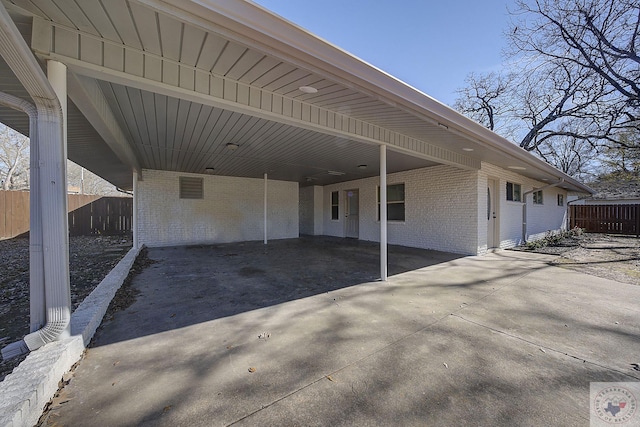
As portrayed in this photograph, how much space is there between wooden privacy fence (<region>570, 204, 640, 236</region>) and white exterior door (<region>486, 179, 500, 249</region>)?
10.5m

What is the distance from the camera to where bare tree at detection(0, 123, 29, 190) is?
20.4 meters

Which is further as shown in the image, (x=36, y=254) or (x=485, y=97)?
(x=485, y=97)

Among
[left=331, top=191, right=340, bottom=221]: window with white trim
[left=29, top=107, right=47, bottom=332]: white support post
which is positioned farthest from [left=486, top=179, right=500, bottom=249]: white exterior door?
[left=29, top=107, right=47, bottom=332]: white support post

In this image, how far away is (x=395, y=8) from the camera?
6574 millimetres

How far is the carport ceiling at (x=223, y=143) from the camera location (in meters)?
3.61

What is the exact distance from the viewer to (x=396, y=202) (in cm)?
902

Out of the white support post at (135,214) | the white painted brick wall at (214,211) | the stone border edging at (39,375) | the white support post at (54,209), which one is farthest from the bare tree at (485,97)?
the stone border edging at (39,375)

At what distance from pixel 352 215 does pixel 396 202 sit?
8.51 ft

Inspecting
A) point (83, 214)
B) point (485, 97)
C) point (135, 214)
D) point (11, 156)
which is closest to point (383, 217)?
point (135, 214)

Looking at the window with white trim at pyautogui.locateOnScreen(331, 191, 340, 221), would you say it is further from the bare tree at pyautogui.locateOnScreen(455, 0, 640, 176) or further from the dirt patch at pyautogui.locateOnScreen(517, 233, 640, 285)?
the bare tree at pyautogui.locateOnScreen(455, 0, 640, 176)

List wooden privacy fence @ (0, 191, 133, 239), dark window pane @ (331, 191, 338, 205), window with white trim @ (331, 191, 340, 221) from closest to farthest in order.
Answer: wooden privacy fence @ (0, 191, 133, 239)
window with white trim @ (331, 191, 340, 221)
dark window pane @ (331, 191, 338, 205)

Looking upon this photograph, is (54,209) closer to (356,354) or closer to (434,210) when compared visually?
(356,354)

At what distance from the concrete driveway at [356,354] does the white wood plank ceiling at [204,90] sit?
2414 mm

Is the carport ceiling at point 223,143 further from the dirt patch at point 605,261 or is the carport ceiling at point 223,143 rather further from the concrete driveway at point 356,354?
the dirt patch at point 605,261
